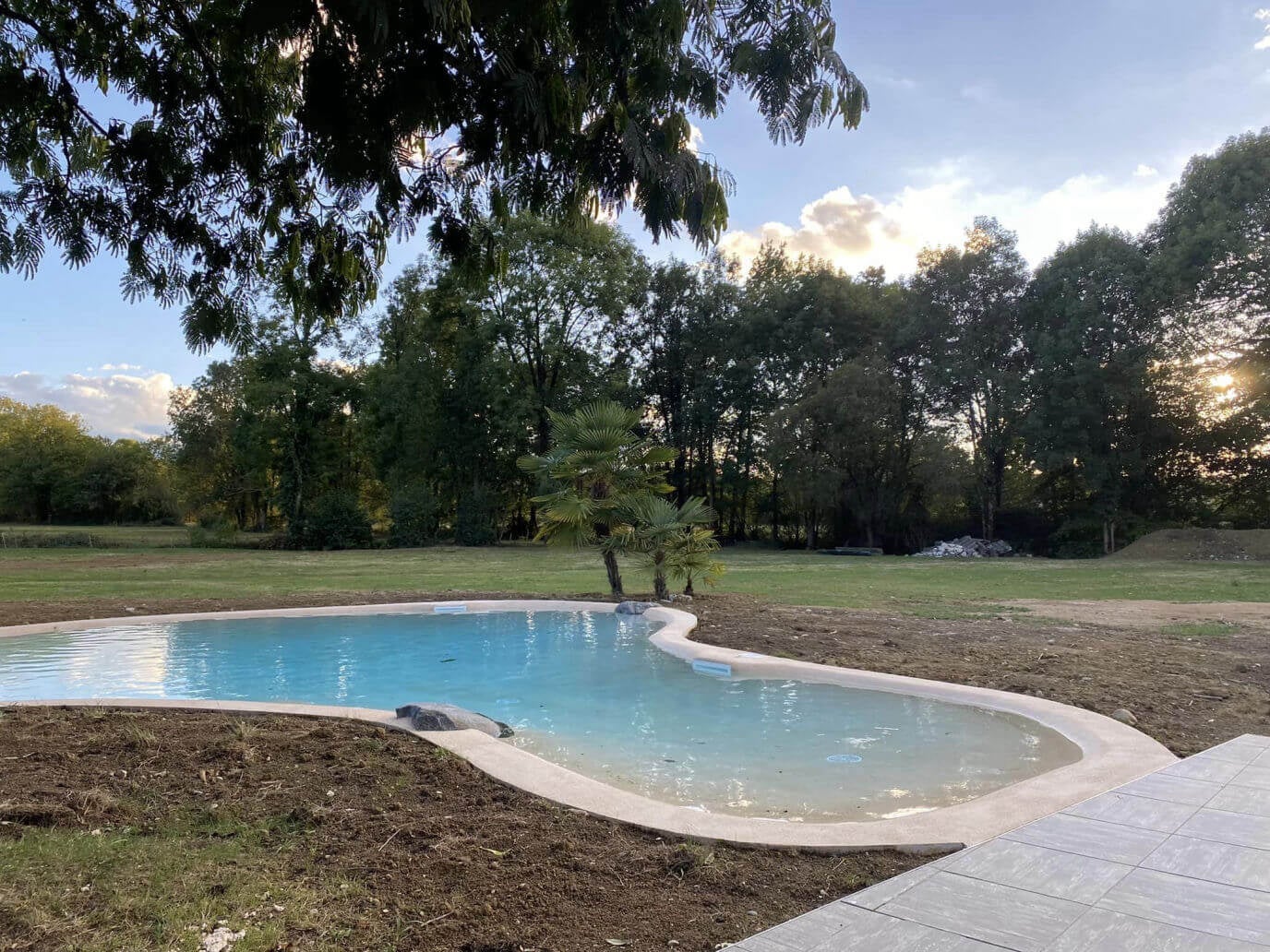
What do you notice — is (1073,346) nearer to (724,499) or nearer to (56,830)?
(724,499)

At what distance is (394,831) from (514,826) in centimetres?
48

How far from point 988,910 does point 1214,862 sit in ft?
3.43

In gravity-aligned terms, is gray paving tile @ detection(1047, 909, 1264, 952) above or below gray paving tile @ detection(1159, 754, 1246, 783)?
above

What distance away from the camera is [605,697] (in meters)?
7.26

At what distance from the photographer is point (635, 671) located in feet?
26.6

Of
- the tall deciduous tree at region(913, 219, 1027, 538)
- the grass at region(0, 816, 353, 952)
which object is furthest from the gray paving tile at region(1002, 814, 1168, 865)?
the tall deciduous tree at region(913, 219, 1027, 538)

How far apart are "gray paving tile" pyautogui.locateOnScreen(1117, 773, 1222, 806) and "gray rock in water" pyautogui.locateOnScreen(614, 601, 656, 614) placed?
7376 millimetres

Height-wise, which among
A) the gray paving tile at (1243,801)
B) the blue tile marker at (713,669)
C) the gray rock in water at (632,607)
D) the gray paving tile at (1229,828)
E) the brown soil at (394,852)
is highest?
the gray paving tile at (1229,828)

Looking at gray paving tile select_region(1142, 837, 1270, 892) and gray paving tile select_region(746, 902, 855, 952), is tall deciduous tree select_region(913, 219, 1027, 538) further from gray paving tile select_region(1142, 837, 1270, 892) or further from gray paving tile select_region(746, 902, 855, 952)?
gray paving tile select_region(746, 902, 855, 952)

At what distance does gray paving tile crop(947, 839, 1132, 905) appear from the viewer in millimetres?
2469

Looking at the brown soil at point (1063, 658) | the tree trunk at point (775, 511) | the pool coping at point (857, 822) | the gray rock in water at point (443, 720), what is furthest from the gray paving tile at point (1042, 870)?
the tree trunk at point (775, 511)

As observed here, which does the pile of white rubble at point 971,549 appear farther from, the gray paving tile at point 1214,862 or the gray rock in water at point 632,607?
the gray paving tile at point 1214,862

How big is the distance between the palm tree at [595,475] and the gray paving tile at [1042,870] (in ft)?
28.0

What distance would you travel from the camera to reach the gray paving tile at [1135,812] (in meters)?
3.09
